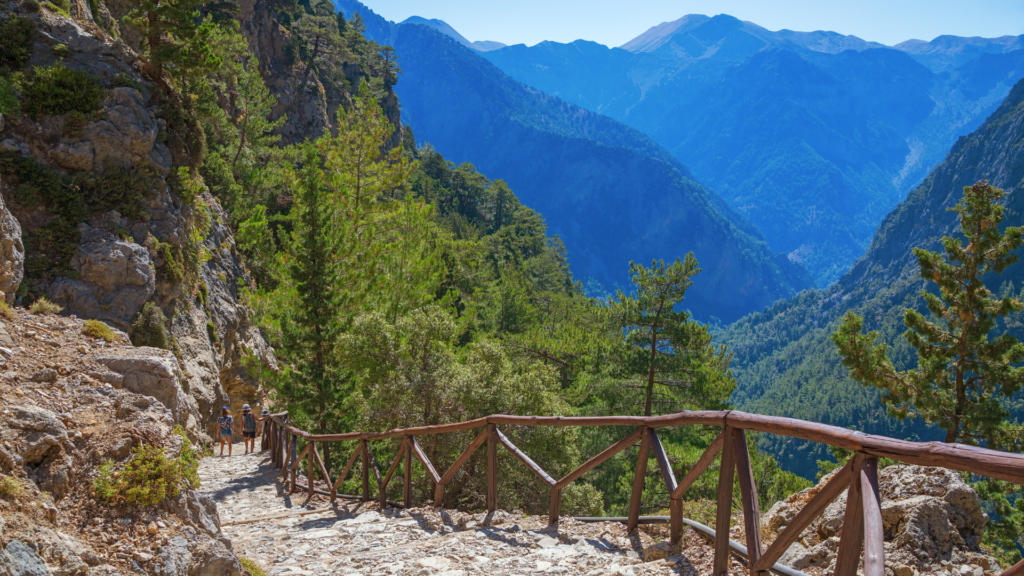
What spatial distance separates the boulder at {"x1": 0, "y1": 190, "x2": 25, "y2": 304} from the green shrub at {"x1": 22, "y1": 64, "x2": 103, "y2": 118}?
4223 millimetres

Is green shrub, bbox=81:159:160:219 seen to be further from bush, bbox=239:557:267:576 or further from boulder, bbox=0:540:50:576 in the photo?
boulder, bbox=0:540:50:576

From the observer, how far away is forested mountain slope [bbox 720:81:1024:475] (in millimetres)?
107250

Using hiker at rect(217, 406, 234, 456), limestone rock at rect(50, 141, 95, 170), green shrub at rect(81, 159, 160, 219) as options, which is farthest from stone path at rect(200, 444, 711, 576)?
hiker at rect(217, 406, 234, 456)

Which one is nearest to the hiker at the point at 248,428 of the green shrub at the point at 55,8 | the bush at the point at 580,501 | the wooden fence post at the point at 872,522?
the bush at the point at 580,501

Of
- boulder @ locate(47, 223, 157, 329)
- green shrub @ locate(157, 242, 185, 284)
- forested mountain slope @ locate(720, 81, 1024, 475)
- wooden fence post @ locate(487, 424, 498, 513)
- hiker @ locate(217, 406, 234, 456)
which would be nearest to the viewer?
wooden fence post @ locate(487, 424, 498, 513)

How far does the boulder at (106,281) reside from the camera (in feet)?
34.3

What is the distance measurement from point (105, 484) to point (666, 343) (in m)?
16.5

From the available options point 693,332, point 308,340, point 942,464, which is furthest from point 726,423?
point 693,332

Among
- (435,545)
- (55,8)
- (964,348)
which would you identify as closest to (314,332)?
(55,8)

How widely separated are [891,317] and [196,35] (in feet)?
476

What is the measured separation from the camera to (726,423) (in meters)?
3.61

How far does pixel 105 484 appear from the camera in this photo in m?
4.00

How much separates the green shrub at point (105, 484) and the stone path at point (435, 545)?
1776mm

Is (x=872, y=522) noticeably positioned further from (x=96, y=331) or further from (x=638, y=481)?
(x=96, y=331)
